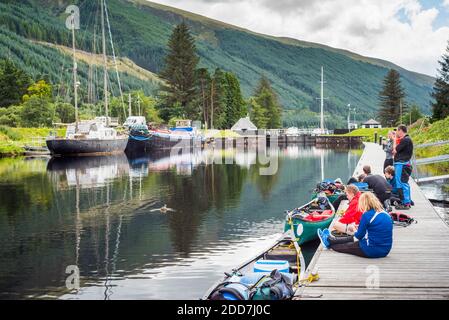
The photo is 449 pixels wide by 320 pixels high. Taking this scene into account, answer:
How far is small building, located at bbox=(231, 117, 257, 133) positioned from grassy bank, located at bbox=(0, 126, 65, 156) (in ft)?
195

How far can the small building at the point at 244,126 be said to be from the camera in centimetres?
14046

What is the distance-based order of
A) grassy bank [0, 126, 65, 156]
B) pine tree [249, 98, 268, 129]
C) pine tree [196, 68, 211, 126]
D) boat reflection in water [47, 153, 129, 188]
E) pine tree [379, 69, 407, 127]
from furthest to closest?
pine tree [249, 98, 268, 129], pine tree [379, 69, 407, 127], pine tree [196, 68, 211, 126], grassy bank [0, 126, 65, 156], boat reflection in water [47, 153, 129, 188]

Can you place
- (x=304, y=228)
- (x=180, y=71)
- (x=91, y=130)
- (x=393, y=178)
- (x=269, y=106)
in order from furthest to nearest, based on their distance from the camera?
(x=269, y=106) < (x=180, y=71) < (x=91, y=130) < (x=393, y=178) < (x=304, y=228)

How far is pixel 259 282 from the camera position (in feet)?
34.6

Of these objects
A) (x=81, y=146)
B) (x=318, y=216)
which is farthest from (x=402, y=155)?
(x=81, y=146)

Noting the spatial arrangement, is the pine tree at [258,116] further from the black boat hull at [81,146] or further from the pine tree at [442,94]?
the black boat hull at [81,146]

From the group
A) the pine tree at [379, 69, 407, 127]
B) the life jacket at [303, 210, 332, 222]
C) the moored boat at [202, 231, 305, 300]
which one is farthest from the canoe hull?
the pine tree at [379, 69, 407, 127]

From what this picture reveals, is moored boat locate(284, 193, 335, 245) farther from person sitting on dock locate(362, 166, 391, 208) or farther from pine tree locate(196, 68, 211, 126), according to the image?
pine tree locate(196, 68, 211, 126)

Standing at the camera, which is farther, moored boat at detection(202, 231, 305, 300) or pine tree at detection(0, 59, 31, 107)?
pine tree at detection(0, 59, 31, 107)

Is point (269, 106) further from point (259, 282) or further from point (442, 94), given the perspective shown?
point (259, 282)

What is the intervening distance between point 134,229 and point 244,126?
120 metres

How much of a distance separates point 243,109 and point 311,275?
457 ft

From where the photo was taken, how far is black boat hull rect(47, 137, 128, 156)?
66.1 meters

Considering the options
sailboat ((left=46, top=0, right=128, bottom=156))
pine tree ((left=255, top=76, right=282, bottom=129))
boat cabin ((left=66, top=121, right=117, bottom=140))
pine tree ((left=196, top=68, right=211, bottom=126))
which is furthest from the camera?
pine tree ((left=255, top=76, right=282, bottom=129))
